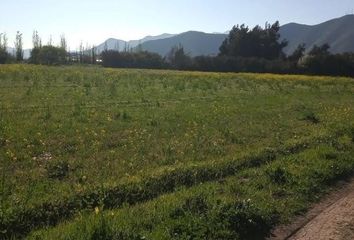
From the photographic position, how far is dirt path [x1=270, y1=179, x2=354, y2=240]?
7.55m

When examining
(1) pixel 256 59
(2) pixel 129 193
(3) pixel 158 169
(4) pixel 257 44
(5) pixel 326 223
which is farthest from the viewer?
(4) pixel 257 44

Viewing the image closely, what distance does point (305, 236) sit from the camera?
7.51 meters

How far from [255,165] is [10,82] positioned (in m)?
20.7

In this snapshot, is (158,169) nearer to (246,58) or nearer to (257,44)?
(246,58)

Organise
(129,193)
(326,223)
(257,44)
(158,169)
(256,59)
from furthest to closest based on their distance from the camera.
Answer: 1. (257,44)
2. (256,59)
3. (158,169)
4. (129,193)
5. (326,223)

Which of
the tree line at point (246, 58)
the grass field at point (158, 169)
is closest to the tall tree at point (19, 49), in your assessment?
the tree line at point (246, 58)

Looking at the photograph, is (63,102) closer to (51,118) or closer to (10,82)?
(51,118)

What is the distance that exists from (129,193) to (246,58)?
73.7 metres

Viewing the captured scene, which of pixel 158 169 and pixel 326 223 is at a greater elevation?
pixel 158 169

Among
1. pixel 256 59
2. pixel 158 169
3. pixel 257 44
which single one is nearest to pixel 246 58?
pixel 256 59

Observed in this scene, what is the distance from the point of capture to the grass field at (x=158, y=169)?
7.14 metres

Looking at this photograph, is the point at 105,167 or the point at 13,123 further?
the point at 13,123

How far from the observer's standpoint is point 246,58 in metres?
80.2

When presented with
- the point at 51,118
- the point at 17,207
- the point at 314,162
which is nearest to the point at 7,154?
the point at 17,207
